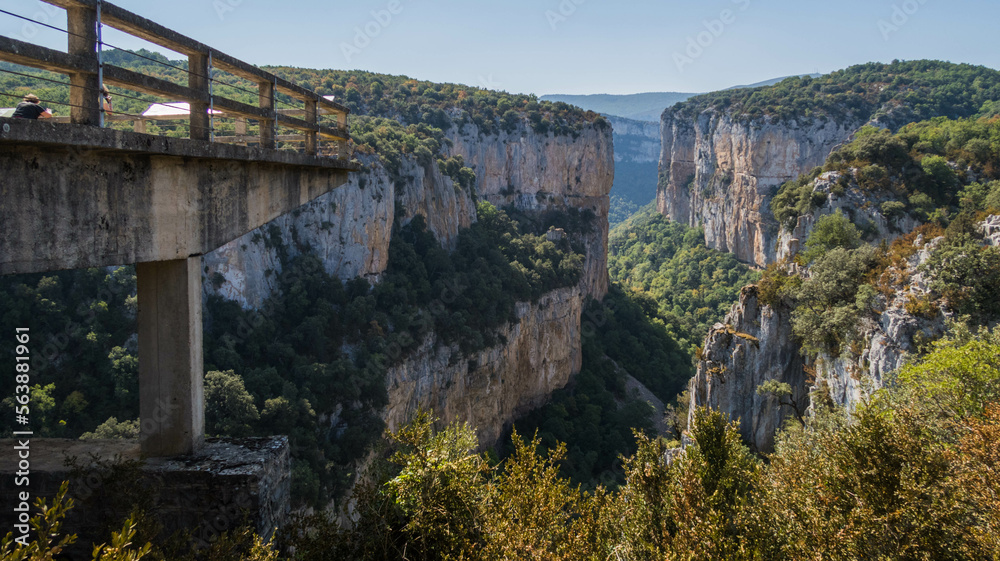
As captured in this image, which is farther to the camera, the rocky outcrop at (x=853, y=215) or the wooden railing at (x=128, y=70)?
the rocky outcrop at (x=853, y=215)

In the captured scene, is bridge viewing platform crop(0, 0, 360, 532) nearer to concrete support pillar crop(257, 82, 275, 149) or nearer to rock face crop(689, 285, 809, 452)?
concrete support pillar crop(257, 82, 275, 149)

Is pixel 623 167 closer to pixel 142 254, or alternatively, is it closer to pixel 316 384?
pixel 316 384

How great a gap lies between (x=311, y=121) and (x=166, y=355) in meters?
4.06

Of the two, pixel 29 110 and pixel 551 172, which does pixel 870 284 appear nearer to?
pixel 29 110

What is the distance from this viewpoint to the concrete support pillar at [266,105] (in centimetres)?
673

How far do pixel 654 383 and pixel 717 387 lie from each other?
Result: 2833cm

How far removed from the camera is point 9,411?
16594 millimetres

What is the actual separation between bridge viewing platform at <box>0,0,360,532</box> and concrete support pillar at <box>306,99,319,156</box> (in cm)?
74

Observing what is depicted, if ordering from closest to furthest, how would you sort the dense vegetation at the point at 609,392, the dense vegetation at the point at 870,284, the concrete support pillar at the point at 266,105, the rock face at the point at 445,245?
the concrete support pillar at the point at 266,105, the dense vegetation at the point at 870,284, the rock face at the point at 445,245, the dense vegetation at the point at 609,392

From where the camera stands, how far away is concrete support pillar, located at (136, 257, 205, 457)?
211 inches

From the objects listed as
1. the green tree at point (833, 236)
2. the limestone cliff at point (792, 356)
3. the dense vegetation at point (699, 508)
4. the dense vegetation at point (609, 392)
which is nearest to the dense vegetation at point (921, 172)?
the green tree at point (833, 236)

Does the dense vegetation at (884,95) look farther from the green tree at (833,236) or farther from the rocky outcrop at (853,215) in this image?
the green tree at (833,236)

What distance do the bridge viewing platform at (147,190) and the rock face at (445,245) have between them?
19318 mm

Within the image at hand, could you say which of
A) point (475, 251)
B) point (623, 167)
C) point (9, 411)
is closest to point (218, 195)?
point (9, 411)
